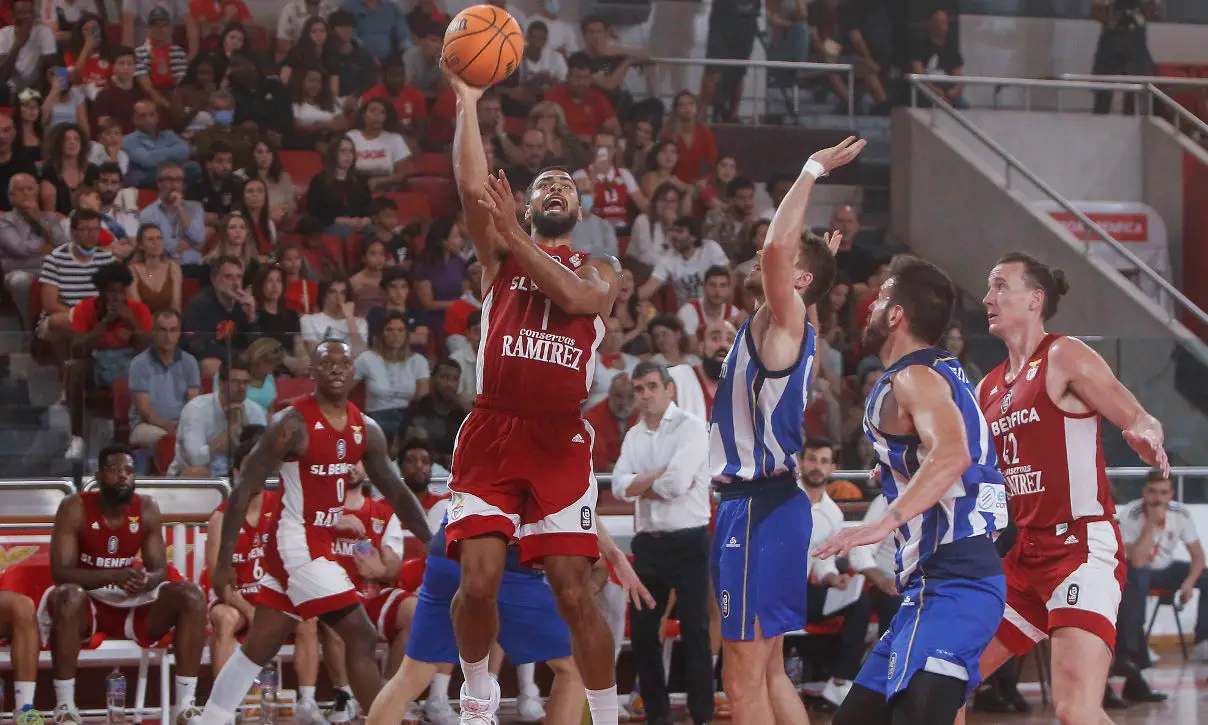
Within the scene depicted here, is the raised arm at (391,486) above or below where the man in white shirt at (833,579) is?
above

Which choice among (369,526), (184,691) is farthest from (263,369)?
(184,691)

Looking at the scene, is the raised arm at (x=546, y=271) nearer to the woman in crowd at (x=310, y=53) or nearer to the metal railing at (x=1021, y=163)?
the woman in crowd at (x=310, y=53)

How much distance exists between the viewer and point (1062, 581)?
5.34 m

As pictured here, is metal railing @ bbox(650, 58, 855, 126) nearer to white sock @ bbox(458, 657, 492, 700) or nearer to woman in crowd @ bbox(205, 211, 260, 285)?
woman in crowd @ bbox(205, 211, 260, 285)

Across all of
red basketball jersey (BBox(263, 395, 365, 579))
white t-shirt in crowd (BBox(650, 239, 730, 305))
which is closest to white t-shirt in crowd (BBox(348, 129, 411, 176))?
white t-shirt in crowd (BBox(650, 239, 730, 305))

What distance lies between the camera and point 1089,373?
17.8 ft

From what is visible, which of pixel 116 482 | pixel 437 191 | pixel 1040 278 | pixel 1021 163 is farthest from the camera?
pixel 1021 163

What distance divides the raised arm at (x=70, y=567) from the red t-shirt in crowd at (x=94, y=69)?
580cm

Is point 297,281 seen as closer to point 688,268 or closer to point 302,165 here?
point 302,165

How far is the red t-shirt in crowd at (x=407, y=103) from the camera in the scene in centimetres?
1346


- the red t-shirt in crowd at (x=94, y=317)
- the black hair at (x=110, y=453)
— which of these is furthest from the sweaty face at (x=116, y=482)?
the red t-shirt in crowd at (x=94, y=317)

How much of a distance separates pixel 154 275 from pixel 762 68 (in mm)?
6778

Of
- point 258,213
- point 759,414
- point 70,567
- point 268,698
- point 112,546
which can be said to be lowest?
point 268,698

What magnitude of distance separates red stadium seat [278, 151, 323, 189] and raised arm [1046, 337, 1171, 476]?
8687 mm
